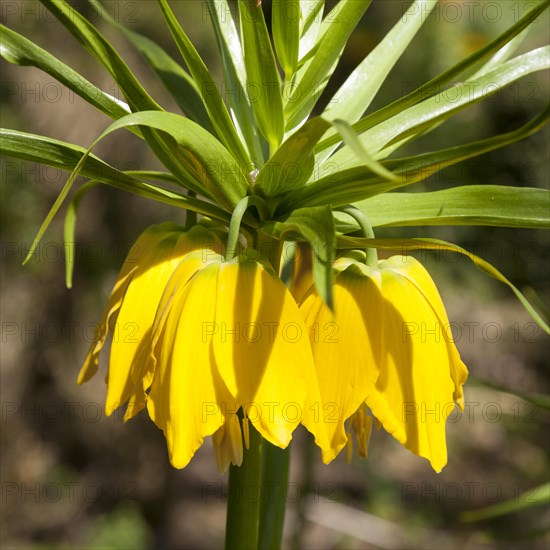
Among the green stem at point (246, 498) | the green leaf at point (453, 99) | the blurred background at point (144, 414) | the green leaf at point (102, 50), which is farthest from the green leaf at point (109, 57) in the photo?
the blurred background at point (144, 414)

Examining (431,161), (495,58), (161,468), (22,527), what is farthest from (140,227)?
(431,161)

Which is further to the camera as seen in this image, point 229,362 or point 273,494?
point 273,494

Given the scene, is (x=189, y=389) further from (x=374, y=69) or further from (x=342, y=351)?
(x=374, y=69)

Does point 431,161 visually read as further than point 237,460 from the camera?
No

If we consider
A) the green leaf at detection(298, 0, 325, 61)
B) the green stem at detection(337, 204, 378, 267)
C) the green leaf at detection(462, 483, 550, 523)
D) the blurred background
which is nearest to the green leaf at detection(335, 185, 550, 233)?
the green stem at detection(337, 204, 378, 267)

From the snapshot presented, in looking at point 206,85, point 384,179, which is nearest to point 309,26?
point 206,85

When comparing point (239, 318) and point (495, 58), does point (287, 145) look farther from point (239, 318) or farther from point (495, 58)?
point (495, 58)
